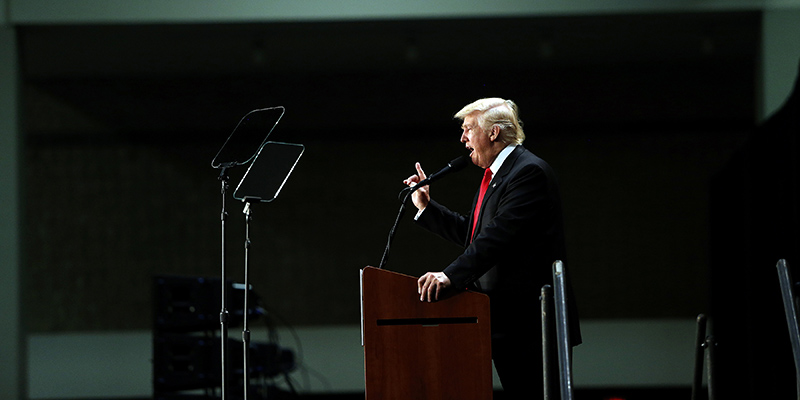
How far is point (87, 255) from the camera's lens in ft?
24.0

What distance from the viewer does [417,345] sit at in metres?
2.26

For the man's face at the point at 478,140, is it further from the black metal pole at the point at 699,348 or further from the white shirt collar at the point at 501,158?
the black metal pole at the point at 699,348

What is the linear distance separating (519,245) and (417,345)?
1.62 ft

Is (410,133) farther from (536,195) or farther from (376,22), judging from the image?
(536,195)

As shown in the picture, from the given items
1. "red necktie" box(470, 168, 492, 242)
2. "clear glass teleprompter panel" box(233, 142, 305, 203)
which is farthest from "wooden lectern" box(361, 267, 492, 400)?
"clear glass teleprompter panel" box(233, 142, 305, 203)

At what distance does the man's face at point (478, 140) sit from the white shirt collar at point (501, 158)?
0.9 inches

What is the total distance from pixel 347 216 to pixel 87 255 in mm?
2480

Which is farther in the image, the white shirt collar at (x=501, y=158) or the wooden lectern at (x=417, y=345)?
the white shirt collar at (x=501, y=158)

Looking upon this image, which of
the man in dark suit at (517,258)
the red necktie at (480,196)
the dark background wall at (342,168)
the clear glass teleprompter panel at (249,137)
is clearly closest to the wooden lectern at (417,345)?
the man in dark suit at (517,258)

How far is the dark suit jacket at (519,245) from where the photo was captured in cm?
242

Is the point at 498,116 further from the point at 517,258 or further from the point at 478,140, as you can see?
the point at 517,258

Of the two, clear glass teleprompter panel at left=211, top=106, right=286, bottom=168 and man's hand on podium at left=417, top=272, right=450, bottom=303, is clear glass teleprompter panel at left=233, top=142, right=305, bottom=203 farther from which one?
man's hand on podium at left=417, top=272, right=450, bottom=303

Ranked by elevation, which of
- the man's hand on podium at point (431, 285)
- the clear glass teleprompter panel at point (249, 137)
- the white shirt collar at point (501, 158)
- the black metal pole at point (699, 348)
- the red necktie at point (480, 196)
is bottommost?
the black metal pole at point (699, 348)

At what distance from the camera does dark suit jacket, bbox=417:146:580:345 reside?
2424 millimetres
